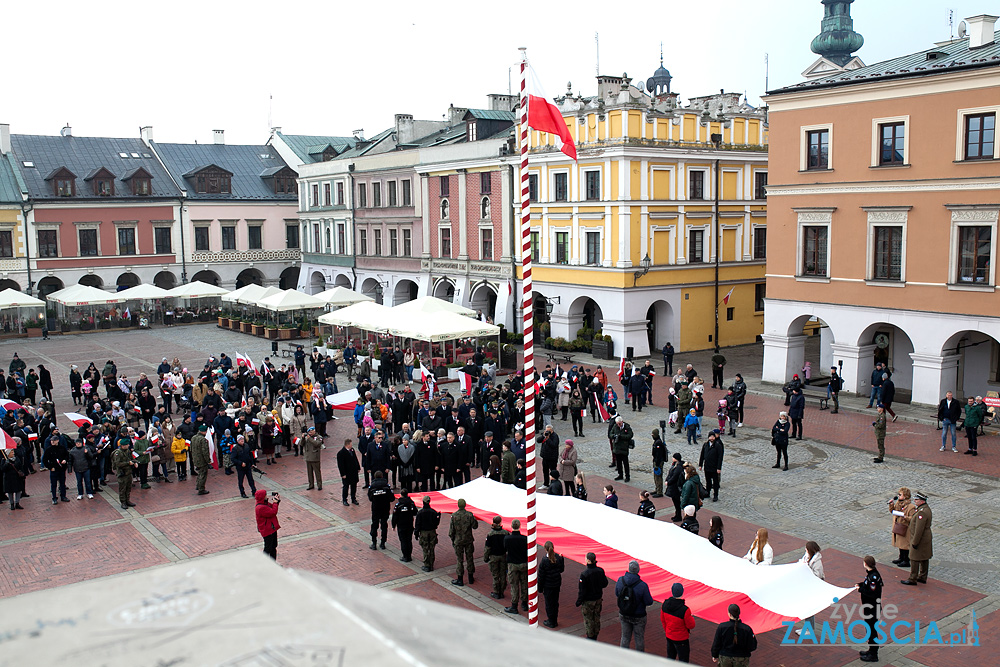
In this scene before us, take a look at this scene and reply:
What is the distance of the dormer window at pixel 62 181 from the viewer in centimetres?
5609

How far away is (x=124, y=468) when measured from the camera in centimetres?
1844

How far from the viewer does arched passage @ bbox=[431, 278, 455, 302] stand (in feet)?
161

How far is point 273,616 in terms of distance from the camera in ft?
7.89

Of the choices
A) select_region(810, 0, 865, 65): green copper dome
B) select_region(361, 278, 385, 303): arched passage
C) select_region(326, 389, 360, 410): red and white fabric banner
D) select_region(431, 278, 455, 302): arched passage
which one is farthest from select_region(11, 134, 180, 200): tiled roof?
select_region(810, 0, 865, 65): green copper dome

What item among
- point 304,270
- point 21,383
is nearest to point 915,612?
point 21,383

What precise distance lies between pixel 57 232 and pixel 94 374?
30.9 metres

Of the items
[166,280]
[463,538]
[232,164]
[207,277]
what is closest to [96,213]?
[166,280]

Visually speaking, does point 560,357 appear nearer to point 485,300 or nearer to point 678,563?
point 485,300

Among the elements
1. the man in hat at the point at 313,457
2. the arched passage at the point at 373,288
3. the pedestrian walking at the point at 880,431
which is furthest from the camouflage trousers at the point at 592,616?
the arched passage at the point at 373,288

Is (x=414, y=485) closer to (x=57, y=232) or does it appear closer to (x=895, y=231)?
(x=895, y=231)

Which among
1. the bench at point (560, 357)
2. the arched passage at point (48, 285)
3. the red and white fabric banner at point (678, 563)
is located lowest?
the bench at point (560, 357)

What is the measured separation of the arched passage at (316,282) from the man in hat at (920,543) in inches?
2122

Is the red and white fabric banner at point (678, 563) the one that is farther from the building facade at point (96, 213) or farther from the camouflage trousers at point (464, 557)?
the building facade at point (96, 213)

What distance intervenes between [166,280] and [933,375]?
169 ft
